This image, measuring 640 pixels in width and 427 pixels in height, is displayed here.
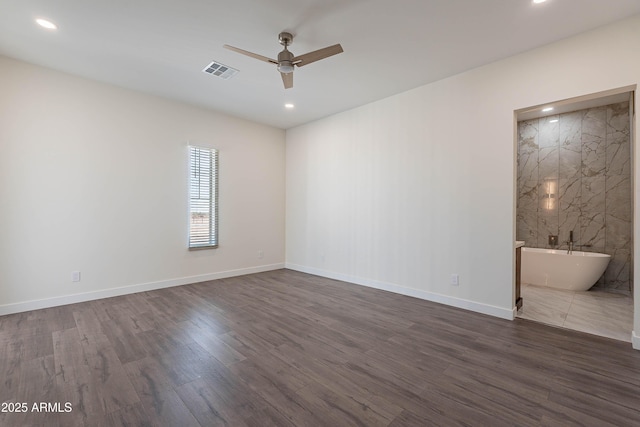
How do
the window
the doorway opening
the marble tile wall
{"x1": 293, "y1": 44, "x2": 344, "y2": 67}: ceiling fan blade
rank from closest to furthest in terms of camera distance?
{"x1": 293, "y1": 44, "x2": 344, "y2": 67}: ceiling fan blade → the doorway opening → the marble tile wall → the window

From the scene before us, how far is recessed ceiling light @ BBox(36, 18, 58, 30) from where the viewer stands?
259 centimetres

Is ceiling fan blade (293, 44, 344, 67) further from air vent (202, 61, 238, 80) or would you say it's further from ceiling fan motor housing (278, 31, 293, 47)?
air vent (202, 61, 238, 80)

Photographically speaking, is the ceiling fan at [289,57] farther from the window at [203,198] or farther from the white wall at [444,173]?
the window at [203,198]

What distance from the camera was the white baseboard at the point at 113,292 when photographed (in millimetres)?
3328

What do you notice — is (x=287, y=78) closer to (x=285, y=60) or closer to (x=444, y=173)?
(x=285, y=60)

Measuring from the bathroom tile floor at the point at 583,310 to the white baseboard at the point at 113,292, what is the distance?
179 inches

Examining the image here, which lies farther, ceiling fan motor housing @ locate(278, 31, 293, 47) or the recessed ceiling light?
ceiling fan motor housing @ locate(278, 31, 293, 47)

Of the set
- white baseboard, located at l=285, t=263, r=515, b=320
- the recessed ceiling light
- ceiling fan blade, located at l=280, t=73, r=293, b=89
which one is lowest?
white baseboard, located at l=285, t=263, r=515, b=320

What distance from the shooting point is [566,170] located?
4.88 meters

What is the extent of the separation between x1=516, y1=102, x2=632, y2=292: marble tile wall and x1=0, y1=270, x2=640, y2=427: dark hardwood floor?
2.86 metres

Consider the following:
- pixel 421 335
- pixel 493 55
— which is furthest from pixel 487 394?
pixel 493 55

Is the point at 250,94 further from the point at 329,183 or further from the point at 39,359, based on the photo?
the point at 39,359

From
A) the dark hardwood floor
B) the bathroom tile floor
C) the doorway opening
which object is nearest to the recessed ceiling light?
the dark hardwood floor

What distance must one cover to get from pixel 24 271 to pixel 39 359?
1771 mm
